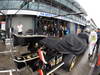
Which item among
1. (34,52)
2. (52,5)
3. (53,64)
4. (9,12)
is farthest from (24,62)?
(52,5)

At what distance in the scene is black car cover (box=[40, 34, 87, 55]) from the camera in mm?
4246

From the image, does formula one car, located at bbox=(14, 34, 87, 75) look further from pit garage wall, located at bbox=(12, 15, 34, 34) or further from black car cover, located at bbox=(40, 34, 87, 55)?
pit garage wall, located at bbox=(12, 15, 34, 34)

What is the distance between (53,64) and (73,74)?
0.89 metres

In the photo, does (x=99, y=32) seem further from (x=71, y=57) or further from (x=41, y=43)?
(x=41, y=43)

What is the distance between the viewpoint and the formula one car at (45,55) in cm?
402

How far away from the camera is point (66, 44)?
505 centimetres

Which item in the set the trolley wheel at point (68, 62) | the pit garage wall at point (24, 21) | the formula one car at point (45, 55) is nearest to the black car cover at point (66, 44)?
the formula one car at point (45, 55)

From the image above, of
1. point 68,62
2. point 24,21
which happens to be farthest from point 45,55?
point 24,21

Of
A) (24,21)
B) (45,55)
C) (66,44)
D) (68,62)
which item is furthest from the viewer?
(24,21)

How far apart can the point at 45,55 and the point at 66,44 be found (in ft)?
3.90

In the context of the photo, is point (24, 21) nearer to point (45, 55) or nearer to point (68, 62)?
point (68, 62)

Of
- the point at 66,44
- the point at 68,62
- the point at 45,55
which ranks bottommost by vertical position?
the point at 68,62

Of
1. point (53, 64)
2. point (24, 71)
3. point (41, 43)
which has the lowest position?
point (24, 71)

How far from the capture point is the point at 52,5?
27.0 metres
